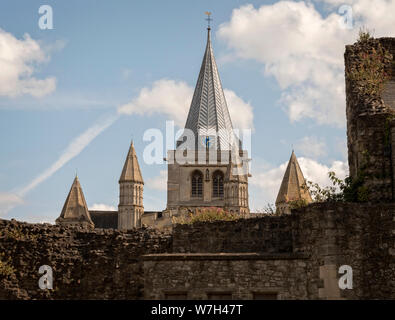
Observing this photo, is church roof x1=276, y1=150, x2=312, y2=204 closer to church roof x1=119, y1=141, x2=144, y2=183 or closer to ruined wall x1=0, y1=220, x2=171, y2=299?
church roof x1=119, y1=141, x2=144, y2=183

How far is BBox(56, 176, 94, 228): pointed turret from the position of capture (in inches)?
4210

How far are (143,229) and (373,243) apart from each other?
583 centimetres

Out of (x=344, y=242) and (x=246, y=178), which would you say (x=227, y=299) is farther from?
(x=246, y=178)

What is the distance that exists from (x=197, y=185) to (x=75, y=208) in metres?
20.0

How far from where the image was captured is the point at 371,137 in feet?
59.6

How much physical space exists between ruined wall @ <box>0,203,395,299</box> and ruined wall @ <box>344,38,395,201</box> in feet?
4.63

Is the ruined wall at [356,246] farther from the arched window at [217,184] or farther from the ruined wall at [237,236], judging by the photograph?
the arched window at [217,184]

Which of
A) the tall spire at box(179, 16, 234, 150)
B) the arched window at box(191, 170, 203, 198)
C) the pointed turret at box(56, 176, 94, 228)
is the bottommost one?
the pointed turret at box(56, 176, 94, 228)

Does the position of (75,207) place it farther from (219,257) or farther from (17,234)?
(219,257)

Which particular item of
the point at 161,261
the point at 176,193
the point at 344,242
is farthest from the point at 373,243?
the point at 176,193

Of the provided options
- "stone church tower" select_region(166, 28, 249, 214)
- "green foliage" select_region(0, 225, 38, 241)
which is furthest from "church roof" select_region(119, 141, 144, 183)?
"green foliage" select_region(0, 225, 38, 241)

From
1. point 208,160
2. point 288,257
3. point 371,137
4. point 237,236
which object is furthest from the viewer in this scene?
point 208,160

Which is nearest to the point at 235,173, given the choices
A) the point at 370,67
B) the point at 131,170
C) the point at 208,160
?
the point at 208,160

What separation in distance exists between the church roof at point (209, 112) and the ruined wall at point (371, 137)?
96.2 metres
